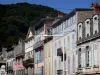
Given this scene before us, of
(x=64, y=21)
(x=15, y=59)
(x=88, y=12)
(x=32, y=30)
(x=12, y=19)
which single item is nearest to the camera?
(x=88, y=12)

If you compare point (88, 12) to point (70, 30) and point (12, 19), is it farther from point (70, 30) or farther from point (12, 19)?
point (12, 19)

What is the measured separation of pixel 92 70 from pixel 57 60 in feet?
64.4

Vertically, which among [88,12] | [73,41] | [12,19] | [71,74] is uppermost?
[12,19]

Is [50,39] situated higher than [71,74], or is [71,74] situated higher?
[50,39]

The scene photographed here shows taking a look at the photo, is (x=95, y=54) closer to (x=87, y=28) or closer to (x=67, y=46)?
(x=87, y=28)

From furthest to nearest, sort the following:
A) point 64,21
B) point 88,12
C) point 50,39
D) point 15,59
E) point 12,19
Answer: point 12,19 < point 15,59 < point 50,39 < point 64,21 < point 88,12

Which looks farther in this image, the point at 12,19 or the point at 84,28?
the point at 12,19

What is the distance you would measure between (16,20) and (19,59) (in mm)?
48100

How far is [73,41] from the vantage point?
2138 inches

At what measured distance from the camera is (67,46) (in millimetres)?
58188

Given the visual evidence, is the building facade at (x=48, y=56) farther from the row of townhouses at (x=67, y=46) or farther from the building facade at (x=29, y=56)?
the building facade at (x=29, y=56)

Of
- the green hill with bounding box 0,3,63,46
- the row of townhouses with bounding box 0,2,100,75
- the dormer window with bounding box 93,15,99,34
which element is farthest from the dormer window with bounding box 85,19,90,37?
the green hill with bounding box 0,3,63,46

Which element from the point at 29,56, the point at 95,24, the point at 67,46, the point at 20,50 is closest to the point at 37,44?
the point at 29,56

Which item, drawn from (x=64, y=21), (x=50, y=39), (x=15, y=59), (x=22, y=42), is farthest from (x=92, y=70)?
(x=15, y=59)
